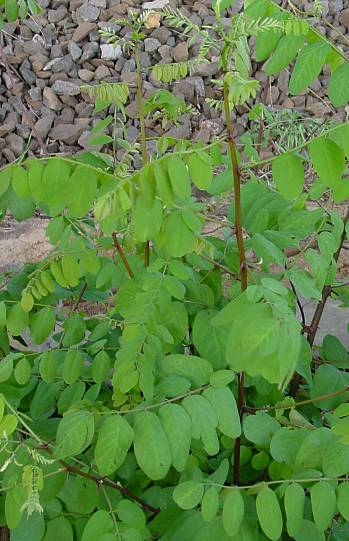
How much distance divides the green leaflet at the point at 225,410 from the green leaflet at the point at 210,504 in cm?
8

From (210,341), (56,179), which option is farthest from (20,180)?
(210,341)

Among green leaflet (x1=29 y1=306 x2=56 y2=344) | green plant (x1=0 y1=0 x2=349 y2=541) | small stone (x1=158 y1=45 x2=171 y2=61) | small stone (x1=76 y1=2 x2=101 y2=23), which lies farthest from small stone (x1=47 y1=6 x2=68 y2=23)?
green leaflet (x1=29 y1=306 x2=56 y2=344)

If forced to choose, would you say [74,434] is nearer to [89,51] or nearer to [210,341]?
[210,341]

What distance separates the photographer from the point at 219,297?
1250mm

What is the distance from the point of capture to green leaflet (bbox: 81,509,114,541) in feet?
3.16

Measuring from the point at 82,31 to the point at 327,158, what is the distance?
15.1 ft

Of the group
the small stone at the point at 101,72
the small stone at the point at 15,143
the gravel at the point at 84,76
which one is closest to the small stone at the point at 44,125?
the gravel at the point at 84,76

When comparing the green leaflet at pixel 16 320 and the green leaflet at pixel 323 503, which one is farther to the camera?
the green leaflet at pixel 16 320

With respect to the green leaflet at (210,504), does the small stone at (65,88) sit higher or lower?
lower

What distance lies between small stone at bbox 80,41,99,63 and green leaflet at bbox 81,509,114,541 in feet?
14.9

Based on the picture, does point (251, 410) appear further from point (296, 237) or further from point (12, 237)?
point (12, 237)

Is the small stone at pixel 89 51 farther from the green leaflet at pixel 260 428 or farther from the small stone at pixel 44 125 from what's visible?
the green leaflet at pixel 260 428

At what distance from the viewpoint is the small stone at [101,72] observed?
16.5 ft

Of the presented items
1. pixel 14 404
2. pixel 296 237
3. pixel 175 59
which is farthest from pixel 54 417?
pixel 175 59
